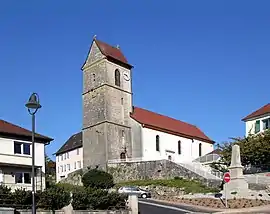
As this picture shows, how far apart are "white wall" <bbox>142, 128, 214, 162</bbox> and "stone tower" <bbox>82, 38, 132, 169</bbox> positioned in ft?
8.20

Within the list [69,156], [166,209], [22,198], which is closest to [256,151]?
[166,209]

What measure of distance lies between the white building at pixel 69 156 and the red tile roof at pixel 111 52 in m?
17.0

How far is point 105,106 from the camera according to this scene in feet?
252

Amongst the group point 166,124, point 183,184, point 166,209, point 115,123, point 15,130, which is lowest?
point 166,209

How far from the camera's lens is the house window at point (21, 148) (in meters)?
49.1

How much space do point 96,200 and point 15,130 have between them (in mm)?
22219

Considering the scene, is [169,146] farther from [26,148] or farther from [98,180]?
[26,148]

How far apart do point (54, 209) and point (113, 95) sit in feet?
168

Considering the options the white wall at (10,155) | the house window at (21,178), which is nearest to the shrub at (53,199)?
the white wall at (10,155)

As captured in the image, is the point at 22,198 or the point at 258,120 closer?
the point at 22,198

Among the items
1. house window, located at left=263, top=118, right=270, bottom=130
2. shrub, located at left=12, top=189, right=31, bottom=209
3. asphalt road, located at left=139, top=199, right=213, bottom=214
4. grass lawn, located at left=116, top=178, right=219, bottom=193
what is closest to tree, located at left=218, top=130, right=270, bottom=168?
grass lawn, located at left=116, top=178, right=219, bottom=193

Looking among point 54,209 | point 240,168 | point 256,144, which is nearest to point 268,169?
point 256,144

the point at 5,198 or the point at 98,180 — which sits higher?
the point at 5,198

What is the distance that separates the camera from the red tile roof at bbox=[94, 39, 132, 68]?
261 ft
